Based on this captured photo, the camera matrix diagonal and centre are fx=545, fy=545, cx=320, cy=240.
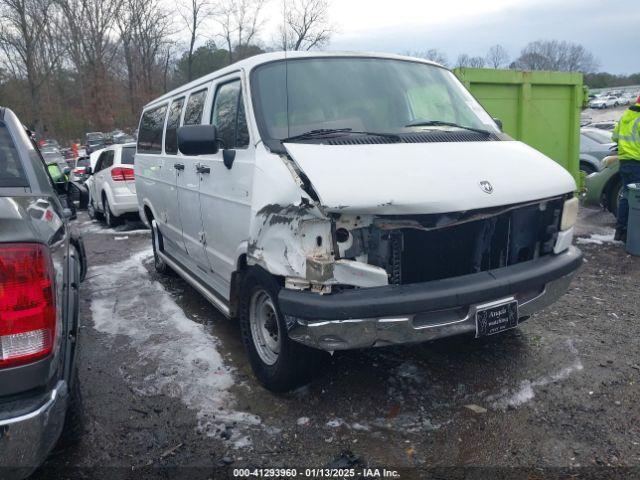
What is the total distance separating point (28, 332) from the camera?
2100mm

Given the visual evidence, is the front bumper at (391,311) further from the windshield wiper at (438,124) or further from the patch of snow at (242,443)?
the windshield wiper at (438,124)

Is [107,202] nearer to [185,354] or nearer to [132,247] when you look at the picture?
[132,247]

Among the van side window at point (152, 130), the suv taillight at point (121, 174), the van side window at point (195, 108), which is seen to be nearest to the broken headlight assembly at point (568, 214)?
the van side window at point (195, 108)

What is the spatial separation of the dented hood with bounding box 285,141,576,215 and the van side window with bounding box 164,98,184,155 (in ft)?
7.41

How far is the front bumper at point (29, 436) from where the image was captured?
1.99 metres

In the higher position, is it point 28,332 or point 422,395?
point 28,332

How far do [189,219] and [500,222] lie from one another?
277 centimetres

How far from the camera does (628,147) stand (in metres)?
7.22

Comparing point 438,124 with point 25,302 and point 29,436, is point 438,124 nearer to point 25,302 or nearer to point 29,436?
point 25,302

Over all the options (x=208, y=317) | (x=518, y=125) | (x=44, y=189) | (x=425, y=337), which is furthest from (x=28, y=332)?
(x=518, y=125)

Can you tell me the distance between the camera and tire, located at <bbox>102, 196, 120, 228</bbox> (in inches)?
440

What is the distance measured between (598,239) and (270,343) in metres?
6.17

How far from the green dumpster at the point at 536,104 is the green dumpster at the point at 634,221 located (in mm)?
1900

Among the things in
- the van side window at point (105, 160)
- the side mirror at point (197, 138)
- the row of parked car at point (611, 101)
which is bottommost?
the van side window at point (105, 160)
